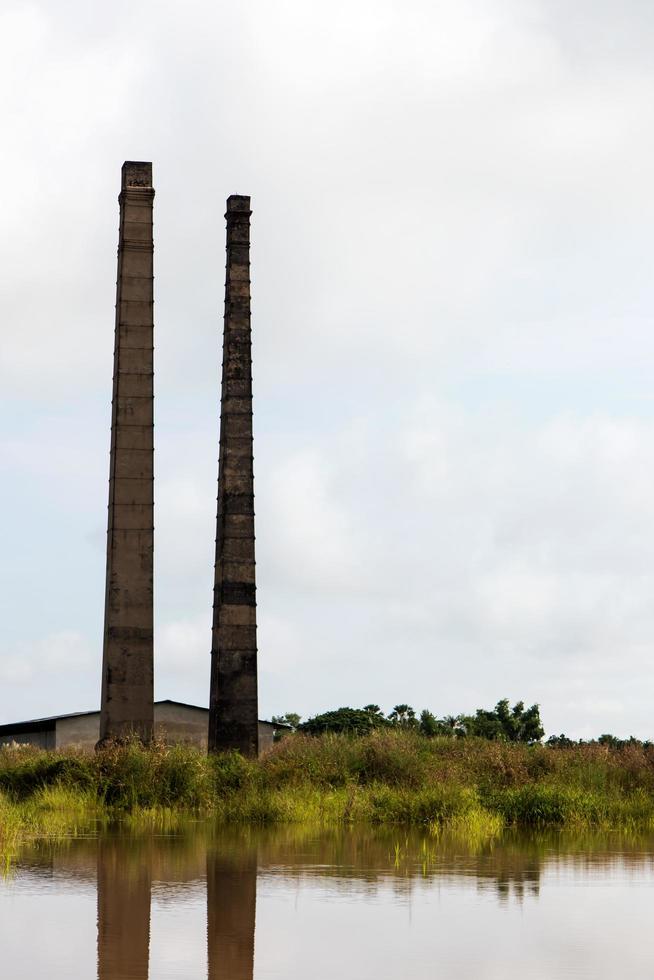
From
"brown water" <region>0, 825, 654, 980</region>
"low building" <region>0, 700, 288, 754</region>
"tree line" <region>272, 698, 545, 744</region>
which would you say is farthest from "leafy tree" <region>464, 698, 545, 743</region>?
"brown water" <region>0, 825, 654, 980</region>

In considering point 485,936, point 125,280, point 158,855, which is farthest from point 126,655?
point 485,936

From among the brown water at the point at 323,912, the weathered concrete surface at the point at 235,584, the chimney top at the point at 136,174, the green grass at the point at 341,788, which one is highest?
the chimney top at the point at 136,174

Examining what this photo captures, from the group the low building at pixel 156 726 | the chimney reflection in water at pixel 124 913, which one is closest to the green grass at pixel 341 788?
the chimney reflection in water at pixel 124 913

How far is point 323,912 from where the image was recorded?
11898 mm

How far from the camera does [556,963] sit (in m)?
9.49

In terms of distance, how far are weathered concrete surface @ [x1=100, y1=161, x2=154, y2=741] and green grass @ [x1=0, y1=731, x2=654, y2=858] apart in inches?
130

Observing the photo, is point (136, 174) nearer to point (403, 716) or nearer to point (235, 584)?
point (235, 584)

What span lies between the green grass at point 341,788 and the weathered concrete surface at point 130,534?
331 centimetres

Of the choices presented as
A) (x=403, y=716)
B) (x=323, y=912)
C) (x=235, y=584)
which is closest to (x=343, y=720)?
(x=403, y=716)

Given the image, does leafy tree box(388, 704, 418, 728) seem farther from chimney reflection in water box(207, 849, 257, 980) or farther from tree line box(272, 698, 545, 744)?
chimney reflection in water box(207, 849, 257, 980)

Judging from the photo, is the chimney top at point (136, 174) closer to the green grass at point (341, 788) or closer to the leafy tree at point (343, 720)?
the green grass at point (341, 788)

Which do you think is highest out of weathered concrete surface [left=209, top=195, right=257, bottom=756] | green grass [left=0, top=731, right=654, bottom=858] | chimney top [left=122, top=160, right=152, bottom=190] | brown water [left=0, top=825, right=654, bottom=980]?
chimney top [left=122, top=160, right=152, bottom=190]

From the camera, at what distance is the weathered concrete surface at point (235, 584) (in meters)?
36.2

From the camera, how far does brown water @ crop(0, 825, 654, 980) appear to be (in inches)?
368
